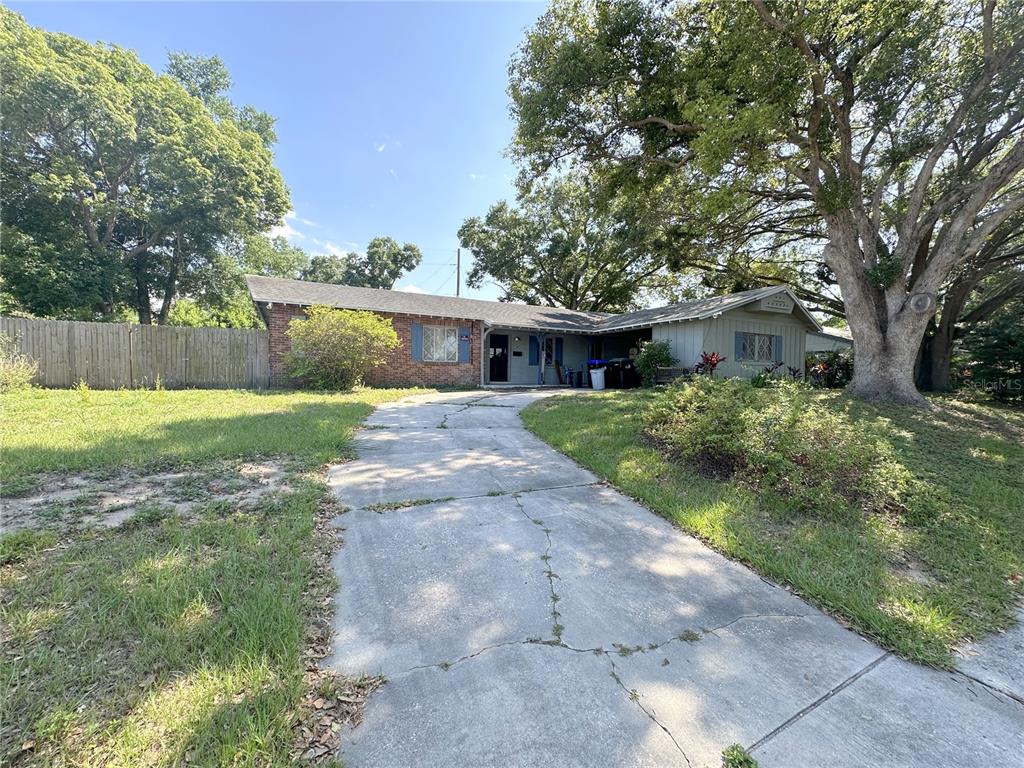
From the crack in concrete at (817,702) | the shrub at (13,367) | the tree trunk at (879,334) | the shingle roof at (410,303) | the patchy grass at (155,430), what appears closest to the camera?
the crack in concrete at (817,702)

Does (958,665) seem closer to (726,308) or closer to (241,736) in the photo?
(241,736)

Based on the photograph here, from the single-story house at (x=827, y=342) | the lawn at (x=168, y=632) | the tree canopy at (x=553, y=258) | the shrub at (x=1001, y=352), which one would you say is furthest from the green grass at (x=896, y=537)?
the single-story house at (x=827, y=342)

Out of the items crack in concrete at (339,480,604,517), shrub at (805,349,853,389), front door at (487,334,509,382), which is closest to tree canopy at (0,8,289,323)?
front door at (487,334,509,382)

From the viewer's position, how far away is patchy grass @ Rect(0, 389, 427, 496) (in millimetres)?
4172

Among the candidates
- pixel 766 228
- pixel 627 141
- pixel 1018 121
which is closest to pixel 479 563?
pixel 627 141

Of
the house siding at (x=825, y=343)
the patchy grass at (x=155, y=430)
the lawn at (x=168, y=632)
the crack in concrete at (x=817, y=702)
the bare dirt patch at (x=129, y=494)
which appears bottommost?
the crack in concrete at (x=817, y=702)

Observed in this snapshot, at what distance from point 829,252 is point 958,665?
1028cm

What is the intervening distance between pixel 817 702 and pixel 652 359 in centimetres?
1205

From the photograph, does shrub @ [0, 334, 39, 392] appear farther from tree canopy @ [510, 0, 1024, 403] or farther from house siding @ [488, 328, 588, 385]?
house siding @ [488, 328, 588, 385]

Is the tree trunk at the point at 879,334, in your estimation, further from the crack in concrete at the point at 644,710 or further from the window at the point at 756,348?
the crack in concrete at the point at 644,710

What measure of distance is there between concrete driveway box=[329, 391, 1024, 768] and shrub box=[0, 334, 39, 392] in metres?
9.98

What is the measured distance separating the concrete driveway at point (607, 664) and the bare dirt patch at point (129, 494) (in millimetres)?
1189

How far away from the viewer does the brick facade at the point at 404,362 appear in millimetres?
11648

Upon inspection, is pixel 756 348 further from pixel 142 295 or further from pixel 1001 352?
pixel 142 295
